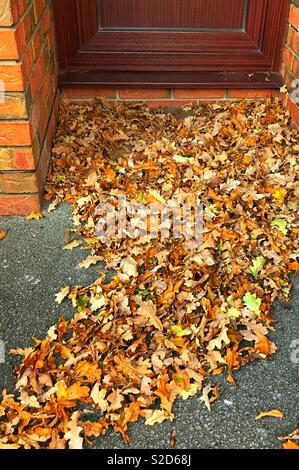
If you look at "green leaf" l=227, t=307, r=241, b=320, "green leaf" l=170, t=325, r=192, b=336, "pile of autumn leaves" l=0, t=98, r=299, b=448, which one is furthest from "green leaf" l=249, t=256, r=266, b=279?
"green leaf" l=170, t=325, r=192, b=336

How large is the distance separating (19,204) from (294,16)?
99.9 inches

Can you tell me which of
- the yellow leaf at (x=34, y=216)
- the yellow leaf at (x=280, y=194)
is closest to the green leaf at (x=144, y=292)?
the yellow leaf at (x=34, y=216)

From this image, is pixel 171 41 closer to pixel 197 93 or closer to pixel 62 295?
pixel 197 93

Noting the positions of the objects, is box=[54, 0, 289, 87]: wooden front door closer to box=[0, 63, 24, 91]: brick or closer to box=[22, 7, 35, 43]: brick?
box=[22, 7, 35, 43]: brick

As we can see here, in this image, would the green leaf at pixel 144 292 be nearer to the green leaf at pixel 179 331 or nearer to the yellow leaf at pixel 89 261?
the green leaf at pixel 179 331

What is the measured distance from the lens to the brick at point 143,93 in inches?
165

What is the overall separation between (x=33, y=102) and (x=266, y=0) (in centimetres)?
216

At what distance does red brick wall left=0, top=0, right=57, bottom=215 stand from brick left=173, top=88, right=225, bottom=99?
121cm

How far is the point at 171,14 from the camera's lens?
4.03 meters

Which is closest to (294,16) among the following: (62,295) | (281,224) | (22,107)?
(281,224)

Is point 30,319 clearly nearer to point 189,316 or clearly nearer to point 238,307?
point 189,316

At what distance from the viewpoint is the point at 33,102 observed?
3021 millimetres

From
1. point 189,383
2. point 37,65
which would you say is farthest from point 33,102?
point 189,383

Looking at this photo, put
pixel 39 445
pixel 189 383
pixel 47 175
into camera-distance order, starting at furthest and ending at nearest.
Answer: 1. pixel 47 175
2. pixel 189 383
3. pixel 39 445
